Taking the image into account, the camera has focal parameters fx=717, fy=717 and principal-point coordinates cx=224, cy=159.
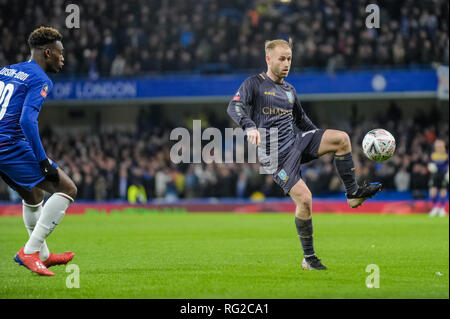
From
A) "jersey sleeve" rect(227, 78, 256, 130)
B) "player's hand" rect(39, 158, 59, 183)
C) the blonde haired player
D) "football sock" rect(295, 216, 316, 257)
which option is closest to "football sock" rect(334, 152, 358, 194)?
"football sock" rect(295, 216, 316, 257)

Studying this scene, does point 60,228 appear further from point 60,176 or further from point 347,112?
point 347,112

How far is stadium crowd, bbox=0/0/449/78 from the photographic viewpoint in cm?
2544

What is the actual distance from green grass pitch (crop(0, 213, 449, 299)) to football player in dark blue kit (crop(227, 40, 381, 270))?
661 millimetres

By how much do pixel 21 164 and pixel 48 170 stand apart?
1.11 feet

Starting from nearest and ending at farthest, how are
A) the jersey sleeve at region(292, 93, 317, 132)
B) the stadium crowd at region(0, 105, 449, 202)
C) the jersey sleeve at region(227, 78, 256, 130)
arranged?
the jersey sleeve at region(227, 78, 256, 130)
the jersey sleeve at region(292, 93, 317, 132)
the stadium crowd at region(0, 105, 449, 202)

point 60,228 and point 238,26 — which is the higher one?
point 238,26

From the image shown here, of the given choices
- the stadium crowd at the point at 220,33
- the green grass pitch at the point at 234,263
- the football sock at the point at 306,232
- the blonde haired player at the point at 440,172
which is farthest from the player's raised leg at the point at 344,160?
the stadium crowd at the point at 220,33

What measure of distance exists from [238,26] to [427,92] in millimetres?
7846

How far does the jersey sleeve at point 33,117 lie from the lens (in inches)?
262

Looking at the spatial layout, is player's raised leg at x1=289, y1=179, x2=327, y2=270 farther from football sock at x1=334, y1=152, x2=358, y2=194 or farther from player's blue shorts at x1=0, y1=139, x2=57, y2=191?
player's blue shorts at x1=0, y1=139, x2=57, y2=191

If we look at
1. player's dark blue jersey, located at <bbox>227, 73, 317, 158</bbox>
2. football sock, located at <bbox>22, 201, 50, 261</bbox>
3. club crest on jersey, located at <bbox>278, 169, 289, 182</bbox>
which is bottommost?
Answer: football sock, located at <bbox>22, 201, 50, 261</bbox>

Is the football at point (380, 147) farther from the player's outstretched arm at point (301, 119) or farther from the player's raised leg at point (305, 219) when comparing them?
the player's raised leg at point (305, 219)

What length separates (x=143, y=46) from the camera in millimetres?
28562

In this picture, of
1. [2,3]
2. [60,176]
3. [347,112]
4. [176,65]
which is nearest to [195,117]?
[176,65]
